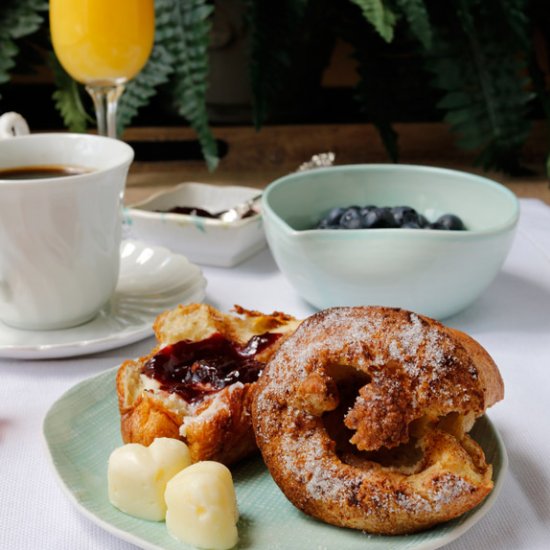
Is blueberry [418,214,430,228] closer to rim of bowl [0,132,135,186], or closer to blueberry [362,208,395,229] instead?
blueberry [362,208,395,229]

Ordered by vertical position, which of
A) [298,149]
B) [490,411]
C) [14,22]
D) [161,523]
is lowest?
[298,149]

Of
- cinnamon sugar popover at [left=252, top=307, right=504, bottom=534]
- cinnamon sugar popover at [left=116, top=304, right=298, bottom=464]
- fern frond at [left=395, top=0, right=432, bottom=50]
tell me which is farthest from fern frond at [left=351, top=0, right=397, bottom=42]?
cinnamon sugar popover at [left=252, top=307, right=504, bottom=534]

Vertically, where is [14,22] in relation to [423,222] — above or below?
above

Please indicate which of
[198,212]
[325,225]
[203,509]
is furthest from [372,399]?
[198,212]

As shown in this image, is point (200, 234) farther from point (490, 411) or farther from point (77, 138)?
point (490, 411)

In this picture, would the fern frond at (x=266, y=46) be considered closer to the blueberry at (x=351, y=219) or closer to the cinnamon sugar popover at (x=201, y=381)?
the blueberry at (x=351, y=219)

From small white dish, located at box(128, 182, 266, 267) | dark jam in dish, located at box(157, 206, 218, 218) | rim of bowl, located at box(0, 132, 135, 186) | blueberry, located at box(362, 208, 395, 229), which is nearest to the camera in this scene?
rim of bowl, located at box(0, 132, 135, 186)
